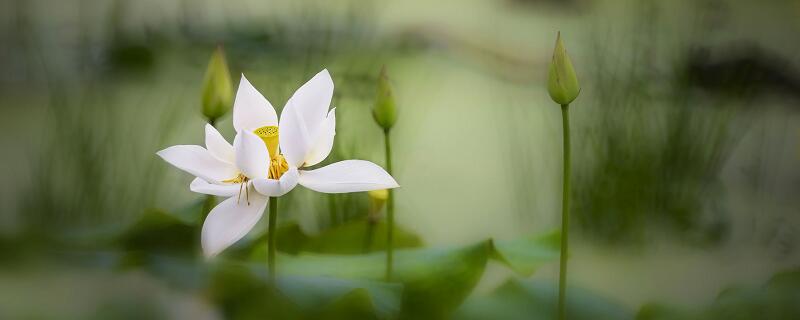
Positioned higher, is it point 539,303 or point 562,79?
point 562,79

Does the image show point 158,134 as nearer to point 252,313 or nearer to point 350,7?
point 350,7

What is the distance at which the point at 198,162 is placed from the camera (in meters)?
0.49

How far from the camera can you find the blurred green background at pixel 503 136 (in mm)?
950

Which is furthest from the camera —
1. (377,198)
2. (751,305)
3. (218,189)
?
(377,198)

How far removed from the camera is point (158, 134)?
1216 mm

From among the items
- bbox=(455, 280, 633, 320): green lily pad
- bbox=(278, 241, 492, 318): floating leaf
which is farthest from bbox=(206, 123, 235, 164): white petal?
bbox=(455, 280, 633, 320): green lily pad

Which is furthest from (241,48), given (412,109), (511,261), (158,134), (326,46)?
(511,261)

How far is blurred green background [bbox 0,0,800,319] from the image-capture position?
95 centimetres

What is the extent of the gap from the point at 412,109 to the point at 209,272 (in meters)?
1.06

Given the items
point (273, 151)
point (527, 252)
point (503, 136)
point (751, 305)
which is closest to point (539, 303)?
point (527, 252)

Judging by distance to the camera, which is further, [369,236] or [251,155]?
[369,236]

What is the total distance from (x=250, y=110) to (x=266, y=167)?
80mm

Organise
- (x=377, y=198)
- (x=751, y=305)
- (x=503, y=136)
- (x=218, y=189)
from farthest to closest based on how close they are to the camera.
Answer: (x=503, y=136)
(x=377, y=198)
(x=751, y=305)
(x=218, y=189)

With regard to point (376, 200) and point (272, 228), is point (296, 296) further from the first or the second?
point (376, 200)
